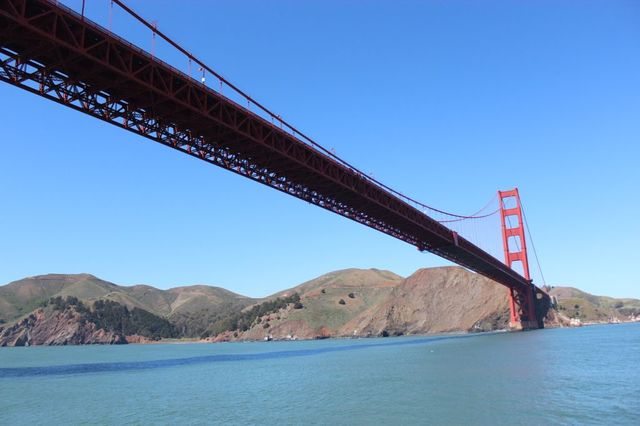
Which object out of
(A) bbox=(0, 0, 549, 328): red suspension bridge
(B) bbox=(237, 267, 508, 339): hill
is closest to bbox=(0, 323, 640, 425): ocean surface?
(A) bbox=(0, 0, 549, 328): red suspension bridge

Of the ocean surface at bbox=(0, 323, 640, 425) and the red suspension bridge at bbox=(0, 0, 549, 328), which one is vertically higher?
the red suspension bridge at bbox=(0, 0, 549, 328)

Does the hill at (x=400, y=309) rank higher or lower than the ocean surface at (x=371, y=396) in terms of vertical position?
higher

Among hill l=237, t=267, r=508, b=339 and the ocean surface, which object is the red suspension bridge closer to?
the ocean surface

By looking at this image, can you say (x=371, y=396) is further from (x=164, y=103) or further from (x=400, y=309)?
(x=400, y=309)

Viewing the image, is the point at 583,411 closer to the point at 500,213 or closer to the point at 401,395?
the point at 401,395

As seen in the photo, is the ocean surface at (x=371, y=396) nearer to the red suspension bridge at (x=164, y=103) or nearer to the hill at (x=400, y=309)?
the red suspension bridge at (x=164, y=103)

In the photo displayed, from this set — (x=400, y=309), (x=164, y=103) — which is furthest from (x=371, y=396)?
(x=400, y=309)

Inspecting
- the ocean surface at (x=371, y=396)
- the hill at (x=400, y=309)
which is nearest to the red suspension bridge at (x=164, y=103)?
the ocean surface at (x=371, y=396)

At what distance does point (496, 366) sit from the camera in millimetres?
35031

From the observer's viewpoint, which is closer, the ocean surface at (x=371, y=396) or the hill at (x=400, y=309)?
the ocean surface at (x=371, y=396)

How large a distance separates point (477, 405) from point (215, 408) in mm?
12460

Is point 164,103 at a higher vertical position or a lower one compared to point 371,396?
higher

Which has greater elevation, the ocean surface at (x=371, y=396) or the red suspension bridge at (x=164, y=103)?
the red suspension bridge at (x=164, y=103)

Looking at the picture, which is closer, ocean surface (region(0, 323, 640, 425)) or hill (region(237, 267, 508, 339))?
ocean surface (region(0, 323, 640, 425))
